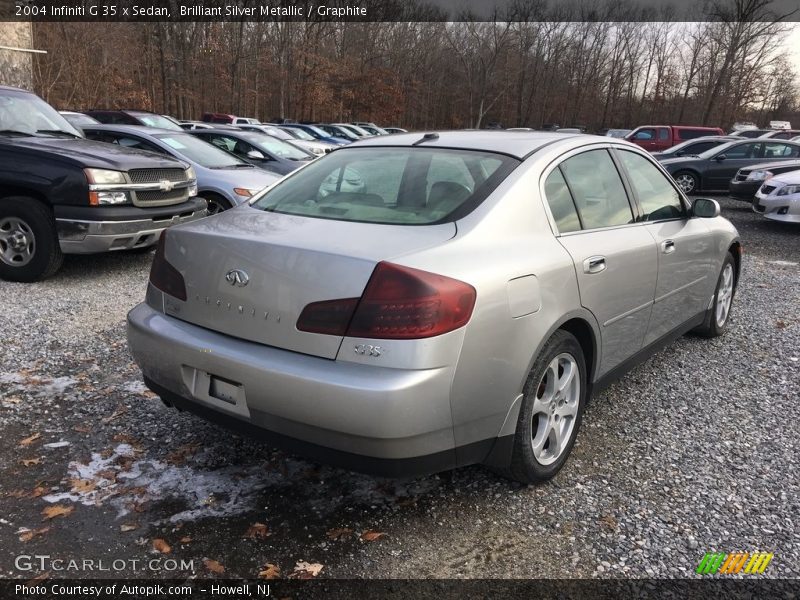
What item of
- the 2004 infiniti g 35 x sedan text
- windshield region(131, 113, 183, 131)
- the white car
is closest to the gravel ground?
the 2004 infiniti g 35 x sedan text

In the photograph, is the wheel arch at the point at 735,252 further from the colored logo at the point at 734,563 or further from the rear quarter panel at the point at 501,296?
the colored logo at the point at 734,563

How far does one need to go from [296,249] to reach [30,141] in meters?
5.24

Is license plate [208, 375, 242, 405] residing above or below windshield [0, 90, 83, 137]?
below

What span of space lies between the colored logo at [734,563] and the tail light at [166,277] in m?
2.41

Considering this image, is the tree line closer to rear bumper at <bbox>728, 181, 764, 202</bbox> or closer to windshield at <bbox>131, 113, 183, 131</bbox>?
windshield at <bbox>131, 113, 183, 131</bbox>

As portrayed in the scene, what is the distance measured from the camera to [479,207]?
2689mm

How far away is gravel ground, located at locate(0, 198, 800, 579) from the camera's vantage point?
7.95 ft

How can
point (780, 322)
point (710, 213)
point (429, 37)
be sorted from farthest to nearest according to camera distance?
point (429, 37) < point (780, 322) < point (710, 213)

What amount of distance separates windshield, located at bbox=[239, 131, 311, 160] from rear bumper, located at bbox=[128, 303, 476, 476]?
360 inches

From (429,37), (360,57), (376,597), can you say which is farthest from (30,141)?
(429,37)

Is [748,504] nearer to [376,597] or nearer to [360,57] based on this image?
[376,597]

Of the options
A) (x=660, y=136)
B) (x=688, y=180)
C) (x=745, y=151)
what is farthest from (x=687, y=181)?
(x=660, y=136)

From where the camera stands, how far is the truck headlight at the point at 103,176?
5801 millimetres

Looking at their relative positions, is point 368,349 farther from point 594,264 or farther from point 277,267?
point 594,264
